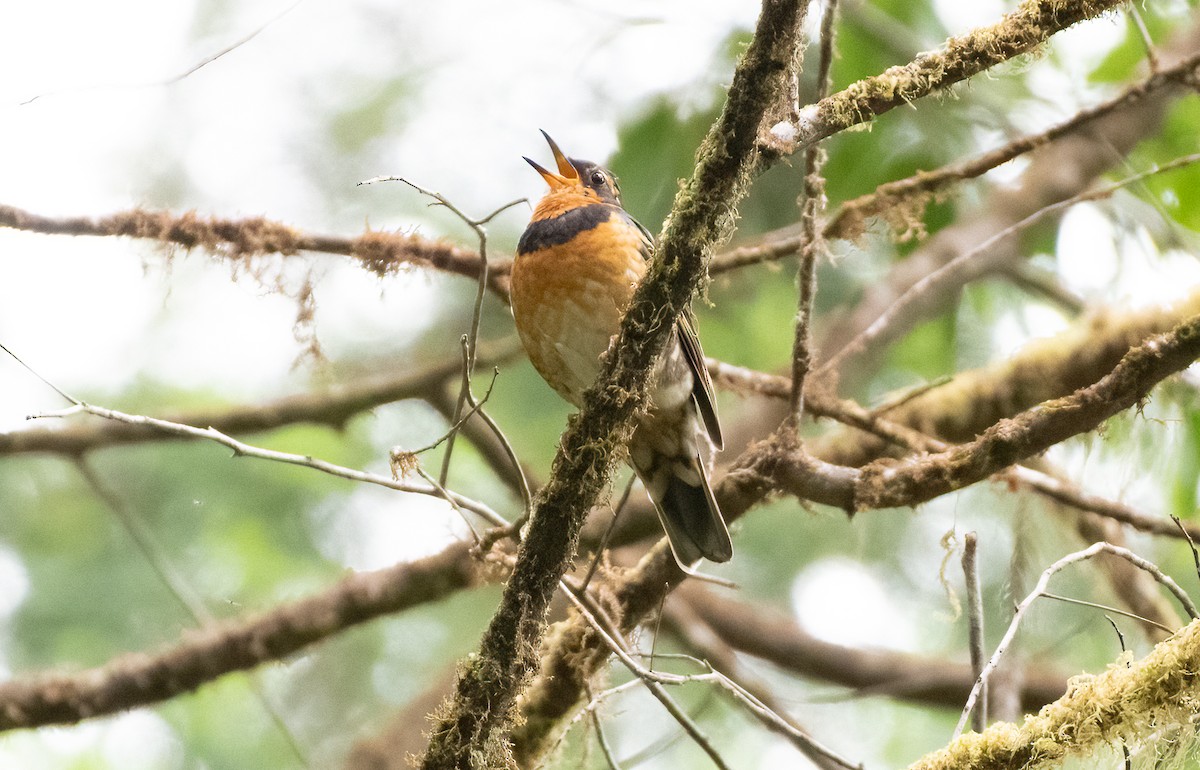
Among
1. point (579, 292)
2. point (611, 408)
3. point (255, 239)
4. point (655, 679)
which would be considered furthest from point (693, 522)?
point (255, 239)

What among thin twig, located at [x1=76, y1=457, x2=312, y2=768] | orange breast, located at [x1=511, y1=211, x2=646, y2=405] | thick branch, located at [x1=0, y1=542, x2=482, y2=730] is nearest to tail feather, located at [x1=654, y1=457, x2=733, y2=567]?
orange breast, located at [x1=511, y1=211, x2=646, y2=405]

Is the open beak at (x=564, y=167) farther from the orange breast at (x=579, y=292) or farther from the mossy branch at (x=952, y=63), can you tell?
the mossy branch at (x=952, y=63)

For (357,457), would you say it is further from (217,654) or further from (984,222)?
(984,222)

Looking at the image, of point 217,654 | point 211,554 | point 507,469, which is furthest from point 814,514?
point 211,554

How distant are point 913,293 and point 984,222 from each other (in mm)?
2476

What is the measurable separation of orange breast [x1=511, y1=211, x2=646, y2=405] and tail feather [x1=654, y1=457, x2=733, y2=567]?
0.50 meters

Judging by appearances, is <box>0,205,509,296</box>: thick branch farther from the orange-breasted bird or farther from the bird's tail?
the bird's tail

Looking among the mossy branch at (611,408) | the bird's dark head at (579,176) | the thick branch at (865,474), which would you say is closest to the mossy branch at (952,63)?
the mossy branch at (611,408)

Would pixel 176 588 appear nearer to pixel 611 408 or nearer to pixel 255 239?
pixel 255 239

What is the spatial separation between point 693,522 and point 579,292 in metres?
0.86

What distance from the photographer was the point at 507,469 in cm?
473

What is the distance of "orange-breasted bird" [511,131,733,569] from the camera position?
341 centimetres

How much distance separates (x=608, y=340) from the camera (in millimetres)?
3449

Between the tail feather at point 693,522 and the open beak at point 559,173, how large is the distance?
1234mm
